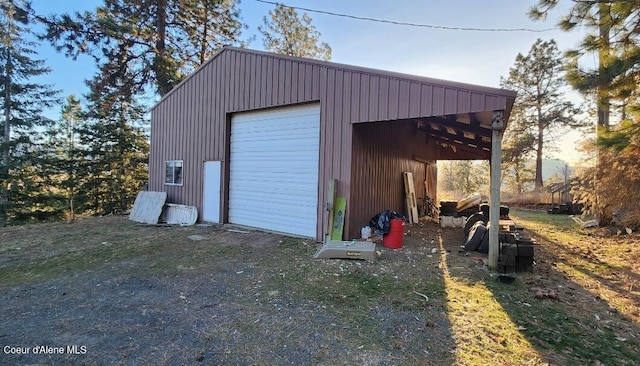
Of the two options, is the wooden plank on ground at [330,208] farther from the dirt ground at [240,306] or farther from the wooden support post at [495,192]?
the wooden support post at [495,192]

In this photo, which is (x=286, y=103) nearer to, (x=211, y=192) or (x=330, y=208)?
(x=330, y=208)

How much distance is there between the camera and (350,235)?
6695mm

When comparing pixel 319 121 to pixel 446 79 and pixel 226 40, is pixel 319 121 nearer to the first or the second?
pixel 446 79

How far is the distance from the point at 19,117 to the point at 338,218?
677 inches

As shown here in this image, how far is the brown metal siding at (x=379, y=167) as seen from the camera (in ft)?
22.4

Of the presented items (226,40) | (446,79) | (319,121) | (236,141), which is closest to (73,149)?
(226,40)

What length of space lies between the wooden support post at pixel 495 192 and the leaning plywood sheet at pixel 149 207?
9035 mm

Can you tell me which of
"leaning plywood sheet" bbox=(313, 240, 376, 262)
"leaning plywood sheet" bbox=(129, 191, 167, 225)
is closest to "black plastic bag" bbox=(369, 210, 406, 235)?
"leaning plywood sheet" bbox=(313, 240, 376, 262)

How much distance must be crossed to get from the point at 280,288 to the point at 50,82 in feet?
59.4

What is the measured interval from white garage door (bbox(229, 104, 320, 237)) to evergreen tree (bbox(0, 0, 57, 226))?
42.1 feet

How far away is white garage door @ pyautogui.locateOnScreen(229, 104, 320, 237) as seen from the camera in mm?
7184

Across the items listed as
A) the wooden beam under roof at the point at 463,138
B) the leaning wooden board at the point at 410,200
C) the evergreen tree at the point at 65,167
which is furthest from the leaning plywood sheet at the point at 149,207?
the wooden beam under roof at the point at 463,138

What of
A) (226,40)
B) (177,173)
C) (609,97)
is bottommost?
(177,173)

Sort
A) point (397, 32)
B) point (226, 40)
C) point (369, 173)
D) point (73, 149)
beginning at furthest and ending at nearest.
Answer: point (226, 40) → point (73, 149) → point (397, 32) → point (369, 173)
